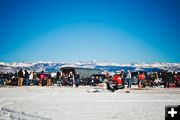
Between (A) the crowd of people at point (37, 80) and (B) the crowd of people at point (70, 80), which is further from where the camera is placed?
(A) the crowd of people at point (37, 80)

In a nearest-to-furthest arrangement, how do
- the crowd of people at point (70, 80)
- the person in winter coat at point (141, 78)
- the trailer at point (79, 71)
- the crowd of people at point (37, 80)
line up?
the person in winter coat at point (141, 78), the crowd of people at point (70, 80), the crowd of people at point (37, 80), the trailer at point (79, 71)

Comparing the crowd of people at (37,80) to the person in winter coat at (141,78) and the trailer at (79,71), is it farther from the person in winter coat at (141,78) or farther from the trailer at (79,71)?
the trailer at (79,71)

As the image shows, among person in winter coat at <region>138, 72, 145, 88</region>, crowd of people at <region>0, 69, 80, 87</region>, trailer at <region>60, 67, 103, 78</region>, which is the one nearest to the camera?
person in winter coat at <region>138, 72, 145, 88</region>

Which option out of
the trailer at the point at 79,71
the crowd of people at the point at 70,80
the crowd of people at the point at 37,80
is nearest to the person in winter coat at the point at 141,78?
the crowd of people at the point at 70,80

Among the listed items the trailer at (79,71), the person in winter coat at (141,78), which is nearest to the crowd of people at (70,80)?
the person in winter coat at (141,78)

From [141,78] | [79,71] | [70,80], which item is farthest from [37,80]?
[79,71]

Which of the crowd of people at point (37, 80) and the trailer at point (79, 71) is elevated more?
the trailer at point (79, 71)

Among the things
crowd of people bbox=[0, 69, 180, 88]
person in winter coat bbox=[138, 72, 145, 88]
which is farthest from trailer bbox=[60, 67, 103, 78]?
person in winter coat bbox=[138, 72, 145, 88]

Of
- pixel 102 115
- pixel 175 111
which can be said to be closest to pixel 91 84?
pixel 102 115

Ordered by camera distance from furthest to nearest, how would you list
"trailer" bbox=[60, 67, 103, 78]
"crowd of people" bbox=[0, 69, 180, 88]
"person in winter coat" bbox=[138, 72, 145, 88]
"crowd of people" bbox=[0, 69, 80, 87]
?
"trailer" bbox=[60, 67, 103, 78] < "crowd of people" bbox=[0, 69, 80, 87] < "crowd of people" bbox=[0, 69, 180, 88] < "person in winter coat" bbox=[138, 72, 145, 88]

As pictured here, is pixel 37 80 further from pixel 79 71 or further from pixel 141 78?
pixel 79 71

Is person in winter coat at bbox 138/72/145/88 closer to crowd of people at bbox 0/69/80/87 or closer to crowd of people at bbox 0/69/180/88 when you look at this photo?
crowd of people at bbox 0/69/180/88

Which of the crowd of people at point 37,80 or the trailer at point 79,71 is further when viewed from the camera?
the trailer at point 79,71

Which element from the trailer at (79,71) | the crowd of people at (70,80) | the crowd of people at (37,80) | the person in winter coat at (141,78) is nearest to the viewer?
the person in winter coat at (141,78)
